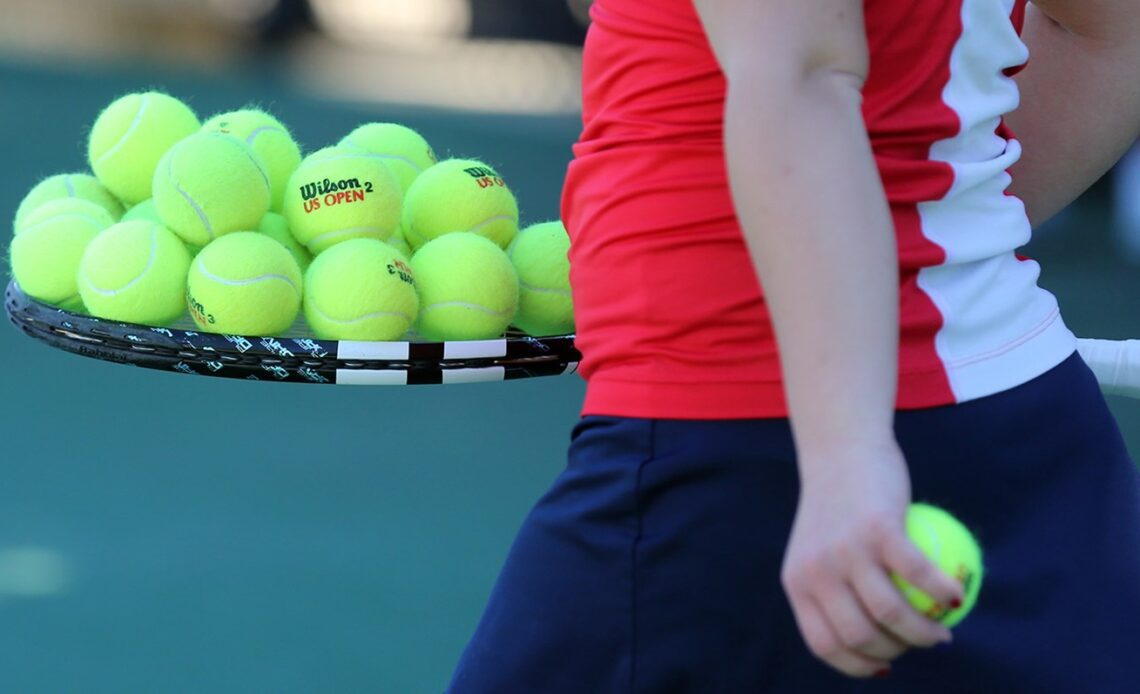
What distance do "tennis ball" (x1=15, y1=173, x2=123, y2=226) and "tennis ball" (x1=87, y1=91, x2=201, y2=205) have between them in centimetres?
1

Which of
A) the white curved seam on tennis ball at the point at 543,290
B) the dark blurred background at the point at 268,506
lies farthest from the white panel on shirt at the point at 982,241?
the dark blurred background at the point at 268,506

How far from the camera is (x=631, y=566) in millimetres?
826

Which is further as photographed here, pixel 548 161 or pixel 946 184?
pixel 548 161

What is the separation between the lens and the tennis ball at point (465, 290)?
1281 millimetres

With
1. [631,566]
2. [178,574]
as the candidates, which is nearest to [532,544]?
[631,566]

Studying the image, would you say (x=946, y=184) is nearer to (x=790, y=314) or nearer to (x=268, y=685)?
(x=790, y=314)

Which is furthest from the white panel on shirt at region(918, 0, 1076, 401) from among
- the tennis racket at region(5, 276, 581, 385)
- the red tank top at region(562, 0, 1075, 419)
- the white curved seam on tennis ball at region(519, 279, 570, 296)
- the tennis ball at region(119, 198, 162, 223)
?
the tennis ball at region(119, 198, 162, 223)

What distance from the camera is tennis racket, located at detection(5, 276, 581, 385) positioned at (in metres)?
1.10

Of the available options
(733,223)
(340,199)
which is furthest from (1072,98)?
(340,199)

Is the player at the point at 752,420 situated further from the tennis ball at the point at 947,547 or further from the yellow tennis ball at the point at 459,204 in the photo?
the yellow tennis ball at the point at 459,204

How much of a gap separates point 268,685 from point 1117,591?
5.08ft

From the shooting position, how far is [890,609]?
0.63m

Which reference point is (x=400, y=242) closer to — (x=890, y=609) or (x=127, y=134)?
(x=127, y=134)

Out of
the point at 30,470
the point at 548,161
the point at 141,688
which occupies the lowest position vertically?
the point at 141,688
